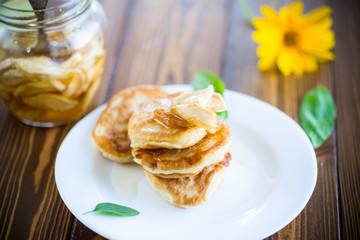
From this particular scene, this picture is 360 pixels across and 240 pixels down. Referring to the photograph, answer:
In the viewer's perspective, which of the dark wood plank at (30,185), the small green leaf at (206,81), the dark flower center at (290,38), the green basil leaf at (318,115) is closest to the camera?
the dark wood plank at (30,185)

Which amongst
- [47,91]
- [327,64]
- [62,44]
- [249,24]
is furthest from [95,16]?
[327,64]

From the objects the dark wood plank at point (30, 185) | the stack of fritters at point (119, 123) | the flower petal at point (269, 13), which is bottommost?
the dark wood plank at point (30, 185)

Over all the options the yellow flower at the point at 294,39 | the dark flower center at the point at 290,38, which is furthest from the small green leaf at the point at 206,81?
the dark flower center at the point at 290,38

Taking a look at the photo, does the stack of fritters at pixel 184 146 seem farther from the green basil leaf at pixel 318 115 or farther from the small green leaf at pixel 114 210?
the green basil leaf at pixel 318 115

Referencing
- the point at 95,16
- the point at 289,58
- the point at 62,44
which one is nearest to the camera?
the point at 62,44

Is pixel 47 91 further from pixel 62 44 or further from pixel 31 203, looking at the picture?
pixel 31 203

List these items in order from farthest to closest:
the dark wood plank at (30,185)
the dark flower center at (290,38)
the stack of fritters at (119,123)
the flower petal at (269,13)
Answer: the dark flower center at (290,38) < the flower petal at (269,13) < the stack of fritters at (119,123) < the dark wood plank at (30,185)

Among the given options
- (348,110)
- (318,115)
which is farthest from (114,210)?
(348,110)

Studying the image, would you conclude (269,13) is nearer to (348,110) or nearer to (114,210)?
(348,110)
